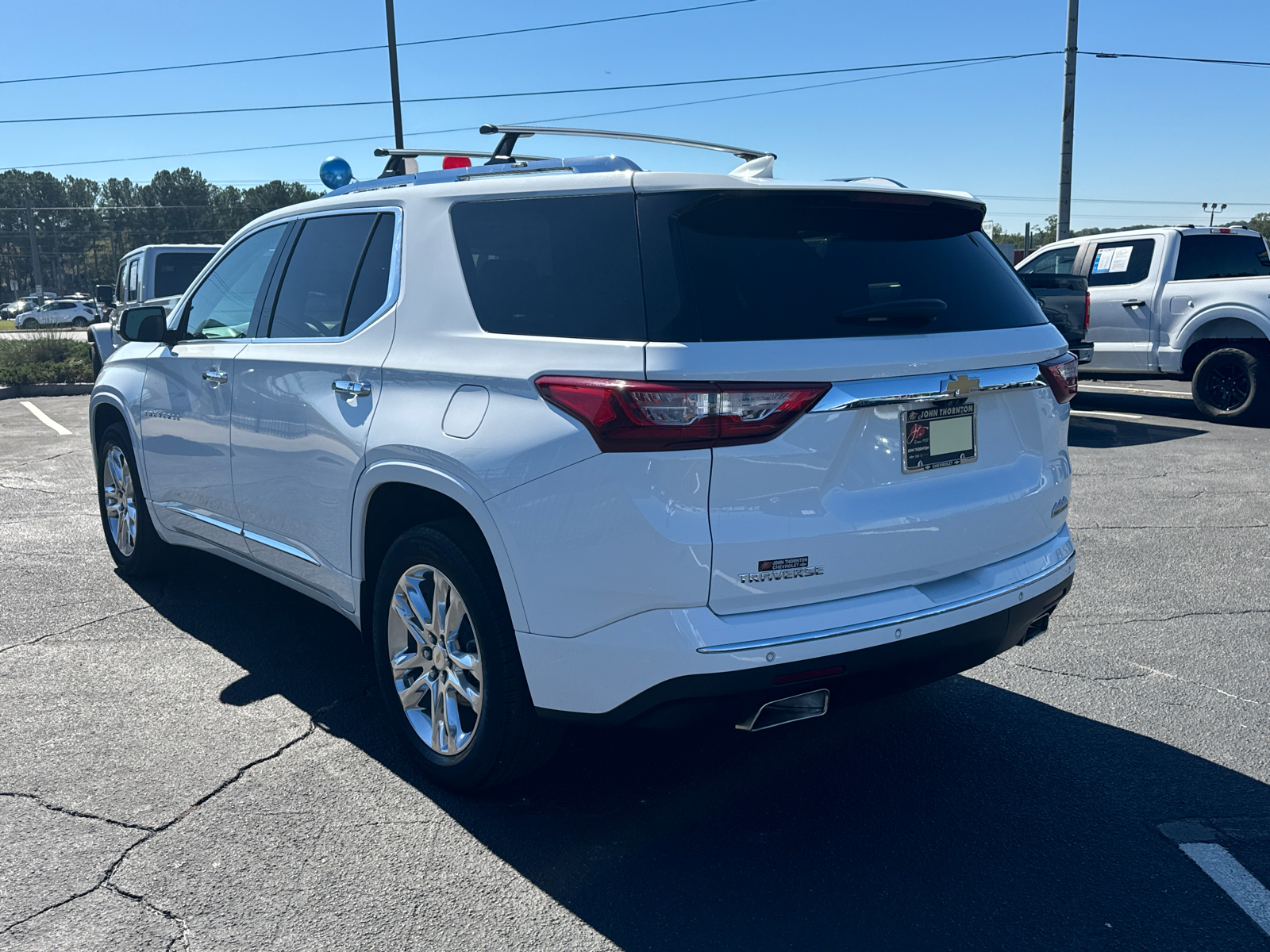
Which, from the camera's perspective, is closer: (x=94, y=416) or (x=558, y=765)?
(x=558, y=765)

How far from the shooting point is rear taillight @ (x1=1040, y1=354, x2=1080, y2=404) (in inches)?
130

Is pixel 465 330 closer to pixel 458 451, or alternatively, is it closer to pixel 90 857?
pixel 458 451

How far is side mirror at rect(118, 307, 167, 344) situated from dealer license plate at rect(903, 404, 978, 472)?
12.2ft

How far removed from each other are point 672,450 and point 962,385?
0.89 metres

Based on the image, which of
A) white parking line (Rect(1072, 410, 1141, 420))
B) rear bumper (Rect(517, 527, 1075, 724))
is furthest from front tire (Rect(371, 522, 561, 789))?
white parking line (Rect(1072, 410, 1141, 420))

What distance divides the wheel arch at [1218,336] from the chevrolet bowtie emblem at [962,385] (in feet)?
31.7

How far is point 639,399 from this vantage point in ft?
8.70

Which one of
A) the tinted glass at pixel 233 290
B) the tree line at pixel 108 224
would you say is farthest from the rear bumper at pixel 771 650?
the tree line at pixel 108 224

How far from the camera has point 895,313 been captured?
2.90 metres

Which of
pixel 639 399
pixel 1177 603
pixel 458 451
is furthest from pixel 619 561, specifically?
pixel 1177 603

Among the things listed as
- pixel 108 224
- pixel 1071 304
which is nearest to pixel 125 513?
pixel 1071 304

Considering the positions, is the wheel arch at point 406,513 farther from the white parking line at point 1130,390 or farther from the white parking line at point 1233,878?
the white parking line at point 1130,390

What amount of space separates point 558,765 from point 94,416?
395 cm

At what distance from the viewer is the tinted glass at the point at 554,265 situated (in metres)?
2.84
